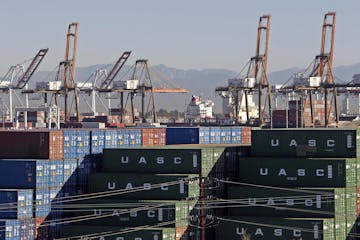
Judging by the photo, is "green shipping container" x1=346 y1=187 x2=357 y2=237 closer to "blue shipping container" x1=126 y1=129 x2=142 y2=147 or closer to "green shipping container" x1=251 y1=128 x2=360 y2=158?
"green shipping container" x1=251 y1=128 x2=360 y2=158

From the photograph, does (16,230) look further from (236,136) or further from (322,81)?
(322,81)

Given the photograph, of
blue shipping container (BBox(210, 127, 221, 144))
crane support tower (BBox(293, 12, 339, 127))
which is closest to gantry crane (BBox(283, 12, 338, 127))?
crane support tower (BBox(293, 12, 339, 127))

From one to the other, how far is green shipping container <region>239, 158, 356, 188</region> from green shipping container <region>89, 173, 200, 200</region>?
167 inches

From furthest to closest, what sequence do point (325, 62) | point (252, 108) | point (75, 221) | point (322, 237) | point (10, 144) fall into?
point (252, 108) < point (325, 62) < point (10, 144) < point (75, 221) < point (322, 237)

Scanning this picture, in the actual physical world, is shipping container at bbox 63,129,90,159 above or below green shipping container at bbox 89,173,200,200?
above

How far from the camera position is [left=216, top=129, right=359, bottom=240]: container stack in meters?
51.1

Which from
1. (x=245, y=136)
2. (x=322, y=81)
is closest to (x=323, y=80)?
(x=322, y=81)

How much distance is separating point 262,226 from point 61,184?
1165 cm

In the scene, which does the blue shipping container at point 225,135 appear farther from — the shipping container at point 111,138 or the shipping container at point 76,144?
the shipping container at point 76,144

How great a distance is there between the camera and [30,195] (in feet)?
170

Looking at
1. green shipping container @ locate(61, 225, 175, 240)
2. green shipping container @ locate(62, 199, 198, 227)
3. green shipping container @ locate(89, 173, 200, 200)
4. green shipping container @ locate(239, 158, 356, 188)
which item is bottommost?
green shipping container @ locate(61, 225, 175, 240)

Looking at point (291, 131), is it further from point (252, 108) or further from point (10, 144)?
point (252, 108)

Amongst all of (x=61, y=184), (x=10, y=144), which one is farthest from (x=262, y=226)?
(x=10, y=144)

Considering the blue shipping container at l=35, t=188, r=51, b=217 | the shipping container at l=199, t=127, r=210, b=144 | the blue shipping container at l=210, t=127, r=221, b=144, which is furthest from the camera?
the blue shipping container at l=210, t=127, r=221, b=144
